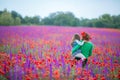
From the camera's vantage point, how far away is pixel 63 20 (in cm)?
647

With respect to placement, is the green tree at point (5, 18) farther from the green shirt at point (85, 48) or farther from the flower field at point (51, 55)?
the green shirt at point (85, 48)

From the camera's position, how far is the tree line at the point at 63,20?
5664 millimetres

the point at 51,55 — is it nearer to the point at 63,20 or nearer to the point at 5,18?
the point at 5,18

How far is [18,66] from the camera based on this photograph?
3865mm

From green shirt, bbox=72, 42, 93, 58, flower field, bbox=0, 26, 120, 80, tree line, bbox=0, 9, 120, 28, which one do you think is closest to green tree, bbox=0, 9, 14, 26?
tree line, bbox=0, 9, 120, 28

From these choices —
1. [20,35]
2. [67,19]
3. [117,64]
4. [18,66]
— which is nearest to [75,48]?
[117,64]

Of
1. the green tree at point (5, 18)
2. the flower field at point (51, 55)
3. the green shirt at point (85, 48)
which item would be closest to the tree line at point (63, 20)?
the green tree at point (5, 18)

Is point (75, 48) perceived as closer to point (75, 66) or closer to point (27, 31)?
point (75, 66)

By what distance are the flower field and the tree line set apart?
0.51 ft

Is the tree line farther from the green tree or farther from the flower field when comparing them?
the flower field

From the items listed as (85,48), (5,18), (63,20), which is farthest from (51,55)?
(63,20)

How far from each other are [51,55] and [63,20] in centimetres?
191

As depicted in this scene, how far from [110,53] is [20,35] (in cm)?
213

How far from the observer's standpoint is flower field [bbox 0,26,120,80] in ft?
12.1
